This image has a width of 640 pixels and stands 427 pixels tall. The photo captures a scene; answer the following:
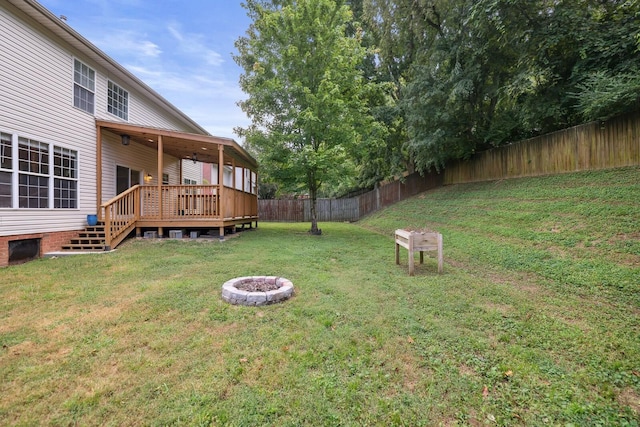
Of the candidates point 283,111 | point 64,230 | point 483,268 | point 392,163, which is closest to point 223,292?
point 483,268

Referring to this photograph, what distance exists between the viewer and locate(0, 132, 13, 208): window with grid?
20.2 feet

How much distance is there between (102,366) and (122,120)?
9922mm

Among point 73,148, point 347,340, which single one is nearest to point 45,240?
point 73,148

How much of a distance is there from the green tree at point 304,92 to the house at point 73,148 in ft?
5.94

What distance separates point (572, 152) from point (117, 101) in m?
14.3

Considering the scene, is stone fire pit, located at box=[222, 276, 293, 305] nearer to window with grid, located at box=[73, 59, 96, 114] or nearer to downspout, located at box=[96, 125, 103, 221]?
downspout, located at box=[96, 125, 103, 221]

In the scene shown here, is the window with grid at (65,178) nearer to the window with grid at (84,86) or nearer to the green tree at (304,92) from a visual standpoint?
the window with grid at (84,86)

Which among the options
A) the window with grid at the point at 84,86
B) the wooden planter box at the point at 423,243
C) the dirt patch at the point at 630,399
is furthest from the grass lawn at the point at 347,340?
the window with grid at the point at 84,86

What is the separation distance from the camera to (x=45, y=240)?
711 centimetres

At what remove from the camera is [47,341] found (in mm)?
3006

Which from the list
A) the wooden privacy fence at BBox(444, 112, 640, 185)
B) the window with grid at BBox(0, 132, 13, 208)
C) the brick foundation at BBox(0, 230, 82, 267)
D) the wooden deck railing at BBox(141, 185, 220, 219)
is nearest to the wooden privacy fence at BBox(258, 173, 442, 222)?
the wooden privacy fence at BBox(444, 112, 640, 185)

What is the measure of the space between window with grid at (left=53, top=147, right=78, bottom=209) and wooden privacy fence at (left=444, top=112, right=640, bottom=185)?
45.9 ft

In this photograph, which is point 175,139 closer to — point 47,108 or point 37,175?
point 47,108

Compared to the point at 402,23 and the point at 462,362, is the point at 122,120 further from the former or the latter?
the point at 402,23
